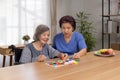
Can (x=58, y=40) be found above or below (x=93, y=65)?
above

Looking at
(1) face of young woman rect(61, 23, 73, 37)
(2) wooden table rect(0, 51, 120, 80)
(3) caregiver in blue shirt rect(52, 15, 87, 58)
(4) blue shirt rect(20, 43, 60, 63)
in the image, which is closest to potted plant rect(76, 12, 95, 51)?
(3) caregiver in blue shirt rect(52, 15, 87, 58)

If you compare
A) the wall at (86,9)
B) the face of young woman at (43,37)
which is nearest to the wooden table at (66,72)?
the face of young woman at (43,37)

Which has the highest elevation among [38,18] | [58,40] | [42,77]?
[38,18]

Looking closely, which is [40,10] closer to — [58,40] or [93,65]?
[58,40]

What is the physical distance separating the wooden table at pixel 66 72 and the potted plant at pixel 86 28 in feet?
9.25

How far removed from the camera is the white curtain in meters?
4.34

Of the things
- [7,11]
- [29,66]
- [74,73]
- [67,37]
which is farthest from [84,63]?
[7,11]

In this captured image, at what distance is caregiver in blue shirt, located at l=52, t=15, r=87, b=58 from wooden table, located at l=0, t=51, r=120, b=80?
2.16 ft

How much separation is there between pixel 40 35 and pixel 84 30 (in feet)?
9.47

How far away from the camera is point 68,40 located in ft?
8.50

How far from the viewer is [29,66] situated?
177 cm

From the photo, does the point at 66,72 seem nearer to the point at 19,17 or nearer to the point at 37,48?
the point at 37,48

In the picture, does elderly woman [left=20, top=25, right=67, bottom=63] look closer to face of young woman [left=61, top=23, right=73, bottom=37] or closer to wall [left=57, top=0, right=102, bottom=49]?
face of young woman [left=61, top=23, right=73, bottom=37]

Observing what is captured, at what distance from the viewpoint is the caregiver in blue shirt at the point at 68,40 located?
98.2 inches
